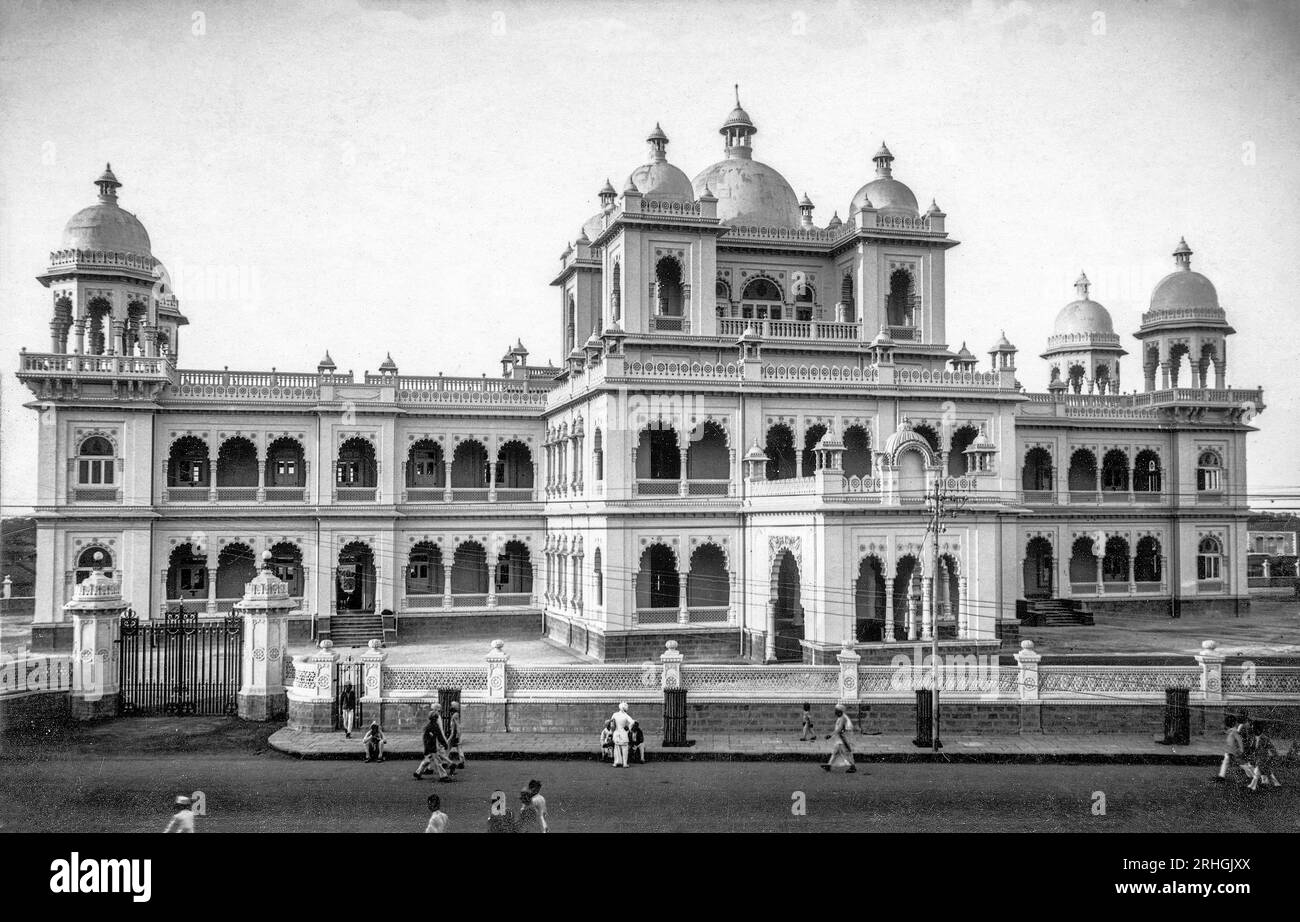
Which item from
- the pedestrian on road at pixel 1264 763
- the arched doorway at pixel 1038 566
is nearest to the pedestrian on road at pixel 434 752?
the pedestrian on road at pixel 1264 763

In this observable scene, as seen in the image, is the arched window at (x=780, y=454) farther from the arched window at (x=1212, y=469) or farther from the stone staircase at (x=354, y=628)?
the arched window at (x=1212, y=469)

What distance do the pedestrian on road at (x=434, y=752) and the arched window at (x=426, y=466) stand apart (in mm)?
18644

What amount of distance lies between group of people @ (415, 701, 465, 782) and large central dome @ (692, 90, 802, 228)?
20865 millimetres

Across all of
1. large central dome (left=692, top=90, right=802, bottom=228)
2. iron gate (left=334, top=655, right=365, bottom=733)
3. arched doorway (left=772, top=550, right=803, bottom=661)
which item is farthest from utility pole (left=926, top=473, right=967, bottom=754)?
large central dome (left=692, top=90, right=802, bottom=228)

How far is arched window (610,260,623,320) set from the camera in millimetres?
29872

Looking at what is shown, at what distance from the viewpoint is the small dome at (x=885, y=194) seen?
32.5 meters

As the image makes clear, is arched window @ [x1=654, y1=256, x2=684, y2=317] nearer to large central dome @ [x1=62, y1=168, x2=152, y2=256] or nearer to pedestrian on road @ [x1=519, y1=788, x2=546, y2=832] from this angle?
large central dome @ [x1=62, y1=168, x2=152, y2=256]

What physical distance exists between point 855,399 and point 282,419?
688 inches

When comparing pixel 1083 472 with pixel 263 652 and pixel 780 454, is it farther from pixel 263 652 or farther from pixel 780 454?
pixel 263 652

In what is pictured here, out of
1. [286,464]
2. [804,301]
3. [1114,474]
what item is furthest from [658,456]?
[1114,474]

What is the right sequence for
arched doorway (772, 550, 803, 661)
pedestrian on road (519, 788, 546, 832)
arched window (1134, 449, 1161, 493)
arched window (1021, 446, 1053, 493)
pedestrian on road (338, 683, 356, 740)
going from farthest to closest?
arched window (1134, 449, 1161, 493) < arched window (1021, 446, 1053, 493) < arched doorway (772, 550, 803, 661) < pedestrian on road (338, 683, 356, 740) < pedestrian on road (519, 788, 546, 832)

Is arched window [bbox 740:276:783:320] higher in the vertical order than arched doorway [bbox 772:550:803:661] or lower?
higher
